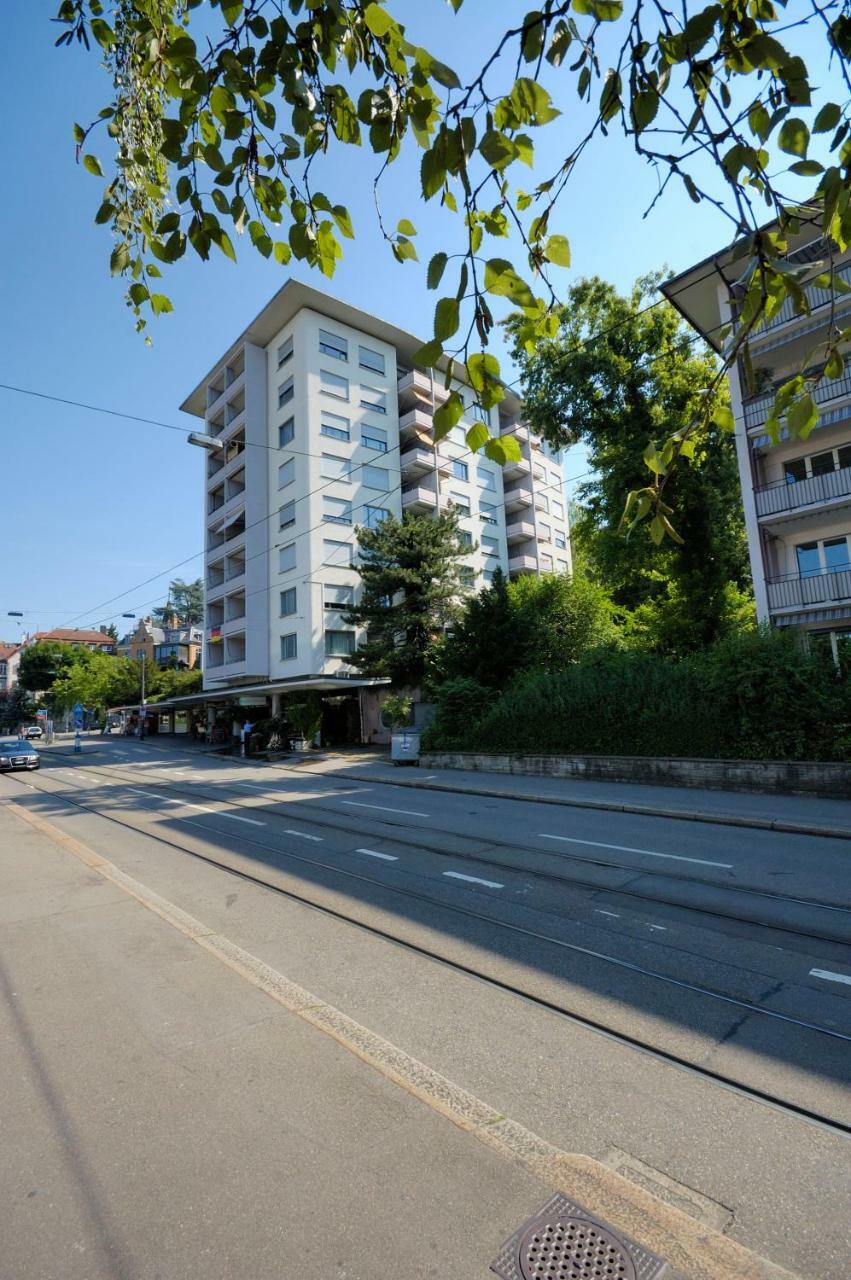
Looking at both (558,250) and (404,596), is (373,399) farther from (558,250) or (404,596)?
(558,250)

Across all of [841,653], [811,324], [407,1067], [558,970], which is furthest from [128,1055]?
[811,324]

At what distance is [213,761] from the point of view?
29531 mm

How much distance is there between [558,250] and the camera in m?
2.24

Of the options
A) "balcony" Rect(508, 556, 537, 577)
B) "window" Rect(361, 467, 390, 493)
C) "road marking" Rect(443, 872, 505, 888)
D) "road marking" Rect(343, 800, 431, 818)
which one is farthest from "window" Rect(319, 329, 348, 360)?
"road marking" Rect(443, 872, 505, 888)

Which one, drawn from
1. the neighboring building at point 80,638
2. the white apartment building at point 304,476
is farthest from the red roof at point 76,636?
the white apartment building at point 304,476

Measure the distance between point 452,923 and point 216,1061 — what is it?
2906mm

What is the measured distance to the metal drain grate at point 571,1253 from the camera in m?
2.11

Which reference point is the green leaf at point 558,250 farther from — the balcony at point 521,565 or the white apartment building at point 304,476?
the balcony at point 521,565

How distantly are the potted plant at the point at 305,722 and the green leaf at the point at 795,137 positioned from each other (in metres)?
30.2

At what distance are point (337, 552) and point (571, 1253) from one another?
3452cm

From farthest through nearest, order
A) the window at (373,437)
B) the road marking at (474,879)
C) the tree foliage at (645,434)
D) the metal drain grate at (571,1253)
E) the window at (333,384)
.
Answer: the window at (373,437) < the window at (333,384) < the tree foliage at (645,434) < the road marking at (474,879) < the metal drain grate at (571,1253)

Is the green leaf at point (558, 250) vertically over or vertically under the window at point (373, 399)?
under

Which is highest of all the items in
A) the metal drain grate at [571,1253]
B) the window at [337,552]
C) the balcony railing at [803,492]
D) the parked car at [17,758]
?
the window at [337,552]

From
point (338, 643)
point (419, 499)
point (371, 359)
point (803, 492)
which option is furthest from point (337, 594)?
point (803, 492)
